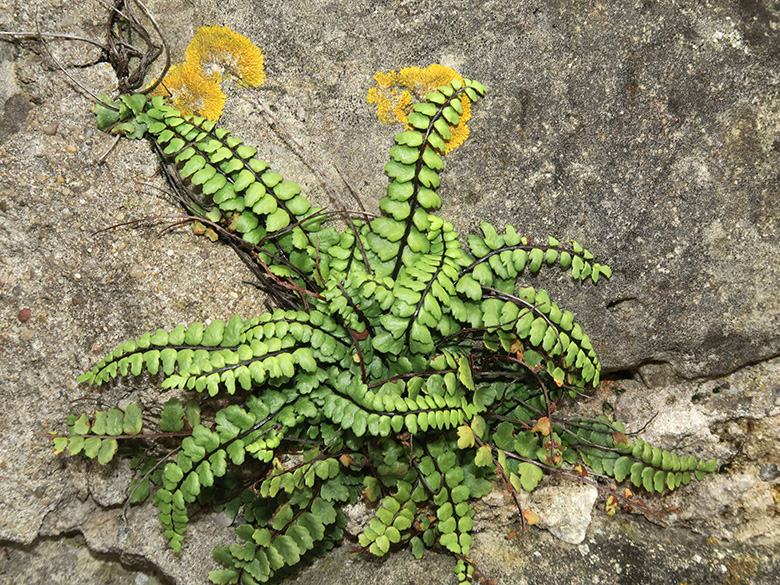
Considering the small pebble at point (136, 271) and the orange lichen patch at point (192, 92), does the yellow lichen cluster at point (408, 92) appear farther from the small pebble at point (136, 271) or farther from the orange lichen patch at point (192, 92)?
the small pebble at point (136, 271)

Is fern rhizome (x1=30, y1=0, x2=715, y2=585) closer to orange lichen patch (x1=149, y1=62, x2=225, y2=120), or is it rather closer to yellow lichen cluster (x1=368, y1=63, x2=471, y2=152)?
yellow lichen cluster (x1=368, y1=63, x2=471, y2=152)

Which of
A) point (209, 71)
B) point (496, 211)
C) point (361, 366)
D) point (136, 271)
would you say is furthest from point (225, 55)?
point (361, 366)

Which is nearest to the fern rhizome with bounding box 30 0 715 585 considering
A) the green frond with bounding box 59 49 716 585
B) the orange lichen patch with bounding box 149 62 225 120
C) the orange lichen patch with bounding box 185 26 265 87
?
the green frond with bounding box 59 49 716 585

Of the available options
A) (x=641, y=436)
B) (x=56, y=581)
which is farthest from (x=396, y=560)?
(x=56, y=581)

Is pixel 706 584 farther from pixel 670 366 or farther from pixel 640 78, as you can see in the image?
pixel 640 78

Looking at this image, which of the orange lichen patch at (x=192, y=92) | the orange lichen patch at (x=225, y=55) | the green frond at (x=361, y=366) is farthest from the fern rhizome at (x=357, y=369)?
the orange lichen patch at (x=225, y=55)
